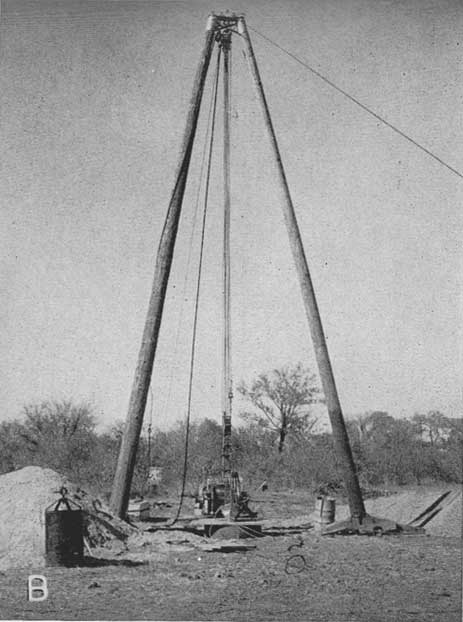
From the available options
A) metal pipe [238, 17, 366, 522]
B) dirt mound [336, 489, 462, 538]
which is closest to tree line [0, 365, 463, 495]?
dirt mound [336, 489, 462, 538]

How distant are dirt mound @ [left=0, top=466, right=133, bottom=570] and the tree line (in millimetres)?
5976

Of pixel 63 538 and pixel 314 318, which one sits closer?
pixel 63 538

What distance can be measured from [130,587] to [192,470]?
17.0 m

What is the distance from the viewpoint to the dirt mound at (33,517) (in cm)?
862

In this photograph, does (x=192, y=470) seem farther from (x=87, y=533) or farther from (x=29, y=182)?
(x=29, y=182)

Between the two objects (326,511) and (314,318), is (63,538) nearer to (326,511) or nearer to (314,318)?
(314,318)

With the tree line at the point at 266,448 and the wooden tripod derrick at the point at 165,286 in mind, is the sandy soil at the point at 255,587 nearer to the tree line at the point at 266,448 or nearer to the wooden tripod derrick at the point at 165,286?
the wooden tripod derrick at the point at 165,286

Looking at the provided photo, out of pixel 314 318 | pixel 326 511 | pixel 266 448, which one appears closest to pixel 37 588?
pixel 314 318

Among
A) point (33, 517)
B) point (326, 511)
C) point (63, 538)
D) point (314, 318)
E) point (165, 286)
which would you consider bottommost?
point (326, 511)

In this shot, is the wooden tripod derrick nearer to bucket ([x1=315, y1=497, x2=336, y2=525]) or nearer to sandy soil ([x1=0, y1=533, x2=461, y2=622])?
sandy soil ([x1=0, y1=533, x2=461, y2=622])

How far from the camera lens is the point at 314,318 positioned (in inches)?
391

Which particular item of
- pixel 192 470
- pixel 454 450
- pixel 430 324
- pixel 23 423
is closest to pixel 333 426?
pixel 430 324

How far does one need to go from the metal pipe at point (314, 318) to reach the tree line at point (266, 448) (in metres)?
Result: 4.27

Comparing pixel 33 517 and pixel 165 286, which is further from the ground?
pixel 165 286
